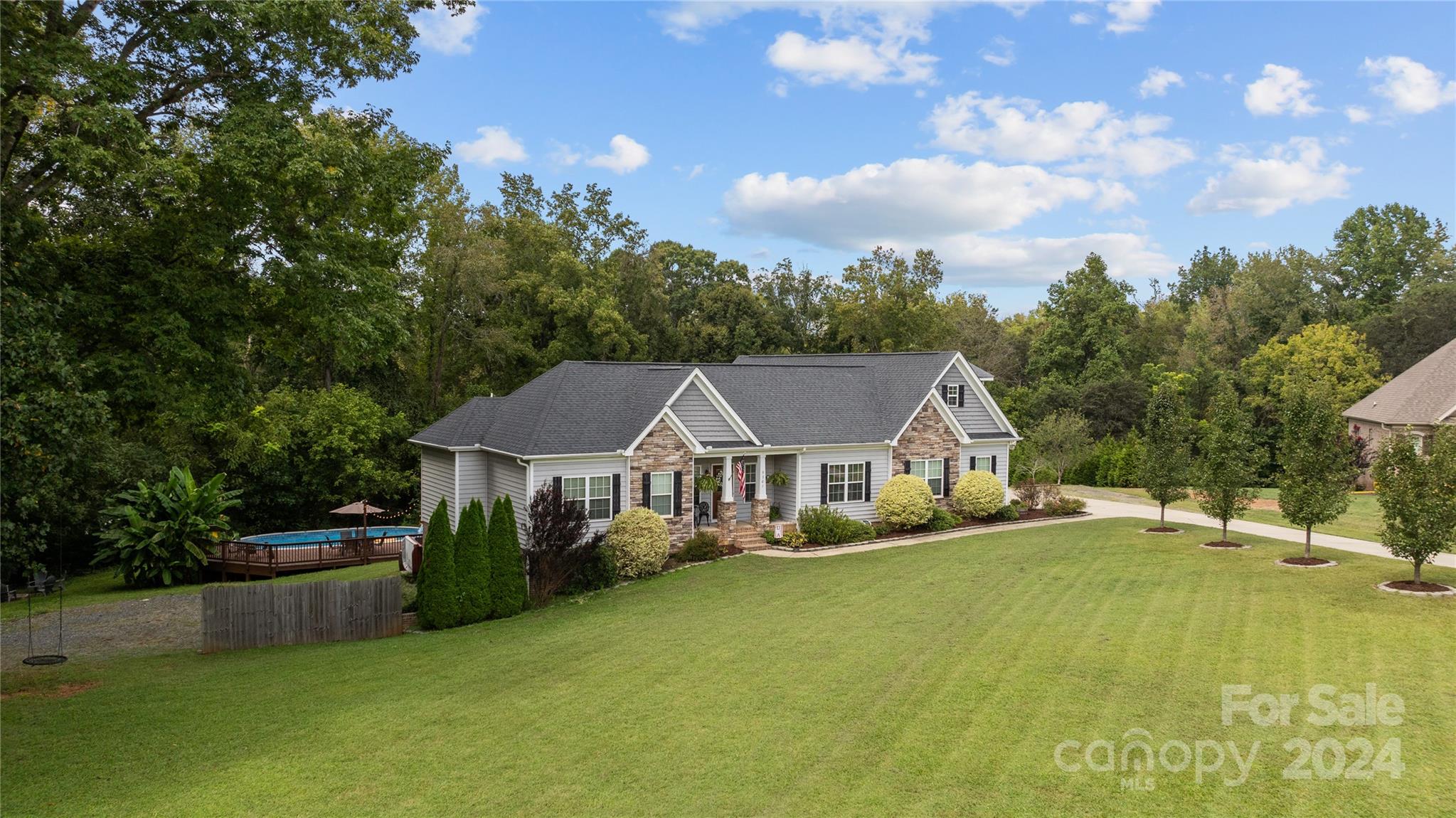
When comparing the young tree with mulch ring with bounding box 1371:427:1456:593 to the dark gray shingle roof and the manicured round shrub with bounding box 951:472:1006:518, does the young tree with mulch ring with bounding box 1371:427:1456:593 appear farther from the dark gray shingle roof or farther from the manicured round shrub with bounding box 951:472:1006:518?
the dark gray shingle roof

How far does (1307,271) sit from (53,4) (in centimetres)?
6796

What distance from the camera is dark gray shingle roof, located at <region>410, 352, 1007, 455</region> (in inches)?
960

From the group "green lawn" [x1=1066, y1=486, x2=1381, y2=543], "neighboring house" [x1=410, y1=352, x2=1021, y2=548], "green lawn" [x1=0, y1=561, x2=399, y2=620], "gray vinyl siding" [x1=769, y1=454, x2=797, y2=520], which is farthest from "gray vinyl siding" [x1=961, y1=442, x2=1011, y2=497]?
"green lawn" [x1=0, y1=561, x2=399, y2=620]

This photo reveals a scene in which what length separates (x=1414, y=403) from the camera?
125 feet

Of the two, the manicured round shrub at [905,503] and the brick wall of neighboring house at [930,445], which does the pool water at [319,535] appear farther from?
the brick wall of neighboring house at [930,445]

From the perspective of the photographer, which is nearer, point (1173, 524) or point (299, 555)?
point (299, 555)

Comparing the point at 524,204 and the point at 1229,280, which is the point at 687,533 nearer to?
the point at 524,204

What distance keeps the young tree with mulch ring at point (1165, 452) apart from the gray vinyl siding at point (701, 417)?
11948 millimetres

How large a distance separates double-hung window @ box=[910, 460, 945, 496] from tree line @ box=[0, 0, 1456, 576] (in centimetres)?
1802

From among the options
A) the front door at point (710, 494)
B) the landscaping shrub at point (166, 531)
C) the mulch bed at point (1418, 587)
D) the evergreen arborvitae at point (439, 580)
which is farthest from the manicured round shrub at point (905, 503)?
the landscaping shrub at point (166, 531)

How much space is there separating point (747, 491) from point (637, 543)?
6.49 metres

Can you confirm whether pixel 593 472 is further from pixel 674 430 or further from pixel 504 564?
pixel 504 564

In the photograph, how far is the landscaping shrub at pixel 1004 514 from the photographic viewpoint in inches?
1166

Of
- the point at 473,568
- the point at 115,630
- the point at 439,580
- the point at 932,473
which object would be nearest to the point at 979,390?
the point at 932,473
